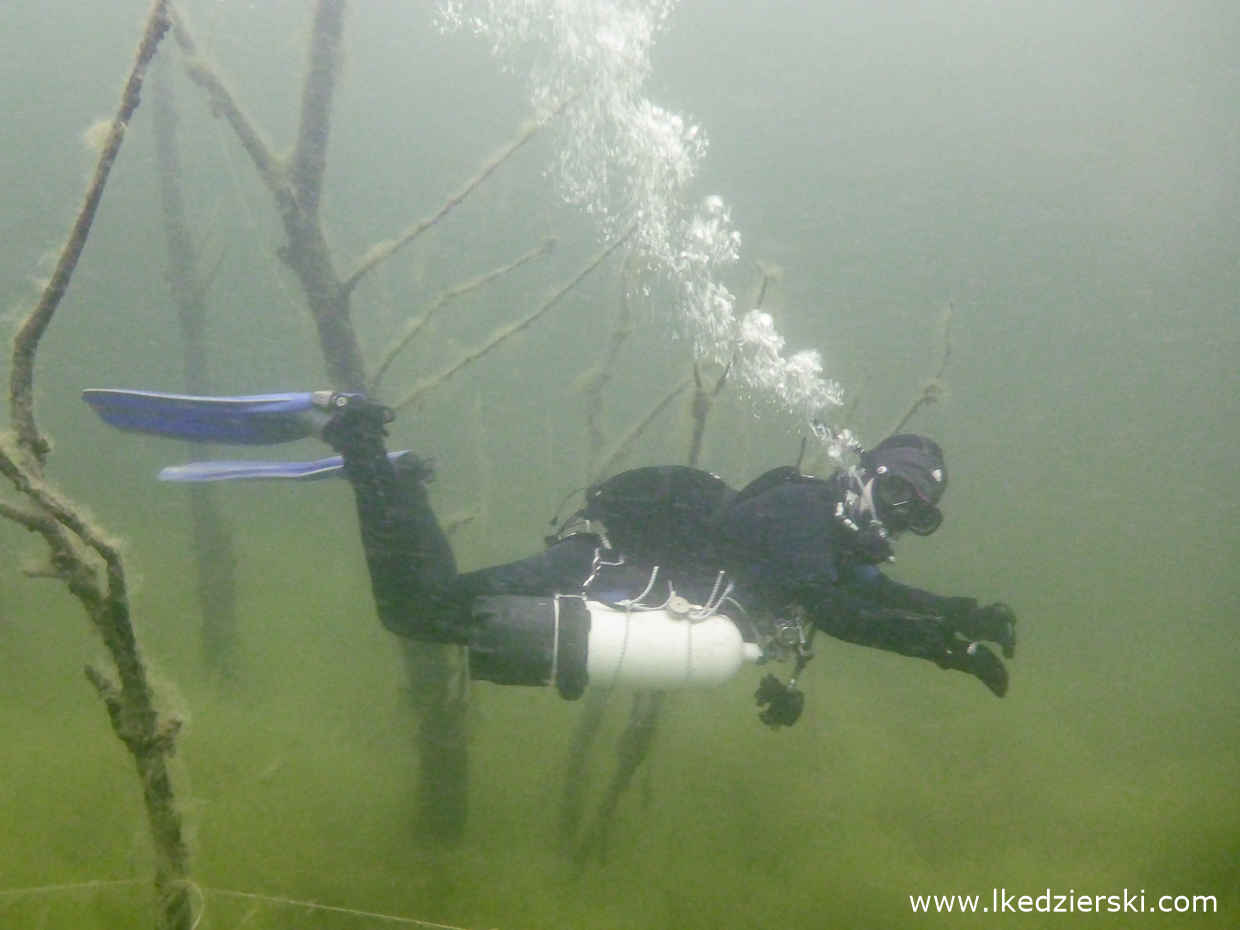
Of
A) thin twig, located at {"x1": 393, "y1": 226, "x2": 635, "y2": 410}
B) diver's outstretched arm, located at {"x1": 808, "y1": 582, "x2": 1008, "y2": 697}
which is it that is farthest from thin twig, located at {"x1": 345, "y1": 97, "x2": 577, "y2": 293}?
diver's outstretched arm, located at {"x1": 808, "y1": 582, "x2": 1008, "y2": 697}

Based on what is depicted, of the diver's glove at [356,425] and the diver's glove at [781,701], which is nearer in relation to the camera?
the diver's glove at [781,701]

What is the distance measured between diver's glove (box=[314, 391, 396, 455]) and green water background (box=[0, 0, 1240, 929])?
1.32 metres

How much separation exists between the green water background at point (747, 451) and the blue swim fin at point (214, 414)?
1020 millimetres

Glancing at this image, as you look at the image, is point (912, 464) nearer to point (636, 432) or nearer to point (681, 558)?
point (681, 558)

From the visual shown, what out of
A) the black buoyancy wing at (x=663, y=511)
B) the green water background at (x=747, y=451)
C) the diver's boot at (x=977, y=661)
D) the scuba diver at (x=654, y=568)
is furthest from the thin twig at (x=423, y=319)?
the diver's boot at (x=977, y=661)

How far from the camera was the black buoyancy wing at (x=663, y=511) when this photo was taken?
3770mm

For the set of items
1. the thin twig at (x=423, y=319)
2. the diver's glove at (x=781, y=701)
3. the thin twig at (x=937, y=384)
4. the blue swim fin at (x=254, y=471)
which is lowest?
the diver's glove at (x=781, y=701)

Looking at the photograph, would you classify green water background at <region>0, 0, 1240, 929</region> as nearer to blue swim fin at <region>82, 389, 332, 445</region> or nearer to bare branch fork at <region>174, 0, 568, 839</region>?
bare branch fork at <region>174, 0, 568, 839</region>

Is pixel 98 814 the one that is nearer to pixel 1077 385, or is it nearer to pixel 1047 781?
pixel 1047 781

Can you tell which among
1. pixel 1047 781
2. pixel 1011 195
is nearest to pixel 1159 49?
pixel 1011 195

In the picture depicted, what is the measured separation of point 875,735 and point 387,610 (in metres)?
8.30

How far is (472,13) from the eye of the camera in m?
49.7

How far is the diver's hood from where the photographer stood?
137 inches

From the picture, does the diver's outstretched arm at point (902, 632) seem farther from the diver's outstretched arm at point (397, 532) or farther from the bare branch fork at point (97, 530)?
the bare branch fork at point (97, 530)
